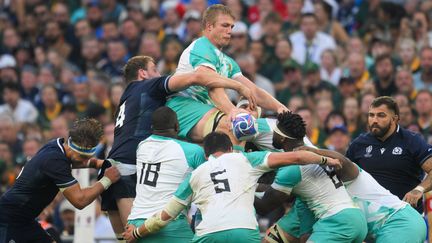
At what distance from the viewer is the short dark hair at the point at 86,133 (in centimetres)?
1373

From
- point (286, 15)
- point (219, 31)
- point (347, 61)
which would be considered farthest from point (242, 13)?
point (219, 31)

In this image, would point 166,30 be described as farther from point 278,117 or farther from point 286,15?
point 278,117

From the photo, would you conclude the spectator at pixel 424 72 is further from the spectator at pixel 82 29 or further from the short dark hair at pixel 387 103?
the spectator at pixel 82 29

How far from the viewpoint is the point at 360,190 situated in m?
13.7

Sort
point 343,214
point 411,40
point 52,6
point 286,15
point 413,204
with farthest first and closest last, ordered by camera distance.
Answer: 1. point 52,6
2. point 286,15
3. point 411,40
4. point 413,204
5. point 343,214

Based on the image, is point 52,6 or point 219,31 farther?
point 52,6

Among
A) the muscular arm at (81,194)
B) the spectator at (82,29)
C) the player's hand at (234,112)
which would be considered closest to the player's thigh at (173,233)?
the muscular arm at (81,194)

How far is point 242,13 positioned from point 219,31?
9.80 meters

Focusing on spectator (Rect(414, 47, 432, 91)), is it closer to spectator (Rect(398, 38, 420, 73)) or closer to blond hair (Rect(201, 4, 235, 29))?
spectator (Rect(398, 38, 420, 73))

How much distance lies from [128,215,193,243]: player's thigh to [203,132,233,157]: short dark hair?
3.15ft

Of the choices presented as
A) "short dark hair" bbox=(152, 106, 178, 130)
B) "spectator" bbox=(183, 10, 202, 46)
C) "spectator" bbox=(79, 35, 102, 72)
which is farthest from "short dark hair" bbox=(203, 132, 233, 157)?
"spectator" bbox=(79, 35, 102, 72)

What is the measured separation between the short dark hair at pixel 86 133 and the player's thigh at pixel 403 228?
3337mm

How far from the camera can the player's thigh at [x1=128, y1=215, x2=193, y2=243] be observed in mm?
13367

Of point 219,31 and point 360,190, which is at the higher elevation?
point 219,31
